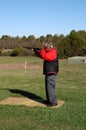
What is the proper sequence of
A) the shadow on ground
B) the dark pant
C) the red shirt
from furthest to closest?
the shadow on ground → the dark pant → the red shirt

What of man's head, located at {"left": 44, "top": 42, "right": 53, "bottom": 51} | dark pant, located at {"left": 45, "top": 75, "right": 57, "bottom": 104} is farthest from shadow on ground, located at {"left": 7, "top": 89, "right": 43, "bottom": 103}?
man's head, located at {"left": 44, "top": 42, "right": 53, "bottom": 51}

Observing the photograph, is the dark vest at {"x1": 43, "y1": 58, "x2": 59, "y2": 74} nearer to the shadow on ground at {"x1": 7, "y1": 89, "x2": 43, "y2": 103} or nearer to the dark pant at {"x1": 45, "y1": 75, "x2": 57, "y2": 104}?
the dark pant at {"x1": 45, "y1": 75, "x2": 57, "y2": 104}

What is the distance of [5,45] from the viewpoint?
53.8m

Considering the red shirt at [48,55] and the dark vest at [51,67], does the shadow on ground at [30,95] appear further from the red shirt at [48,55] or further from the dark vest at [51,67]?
the red shirt at [48,55]

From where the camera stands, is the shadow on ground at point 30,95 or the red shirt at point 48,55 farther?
the shadow on ground at point 30,95

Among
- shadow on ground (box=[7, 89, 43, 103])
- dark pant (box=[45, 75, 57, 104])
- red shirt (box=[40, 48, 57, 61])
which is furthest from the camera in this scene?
shadow on ground (box=[7, 89, 43, 103])

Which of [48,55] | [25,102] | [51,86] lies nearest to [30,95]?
[25,102]

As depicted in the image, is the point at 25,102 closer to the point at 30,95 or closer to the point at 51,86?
the point at 51,86

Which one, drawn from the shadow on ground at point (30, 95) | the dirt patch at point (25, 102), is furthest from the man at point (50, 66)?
the shadow on ground at point (30, 95)

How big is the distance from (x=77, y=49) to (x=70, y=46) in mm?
923

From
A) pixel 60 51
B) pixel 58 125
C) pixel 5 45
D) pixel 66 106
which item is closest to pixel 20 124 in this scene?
pixel 58 125

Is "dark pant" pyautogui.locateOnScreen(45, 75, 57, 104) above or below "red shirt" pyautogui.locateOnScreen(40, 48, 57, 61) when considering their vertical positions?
below

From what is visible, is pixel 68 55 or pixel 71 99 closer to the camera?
pixel 71 99

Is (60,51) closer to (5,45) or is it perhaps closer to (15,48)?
(15,48)
